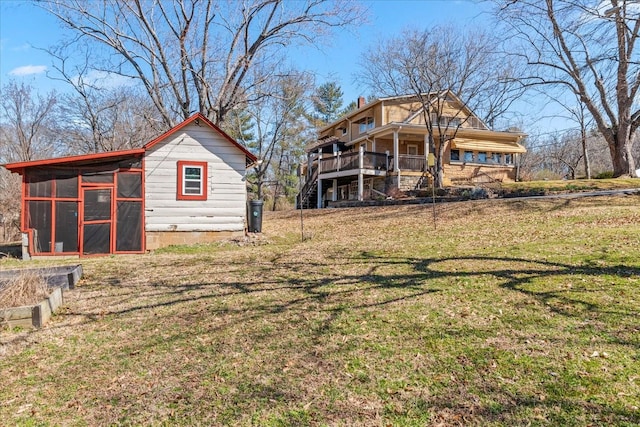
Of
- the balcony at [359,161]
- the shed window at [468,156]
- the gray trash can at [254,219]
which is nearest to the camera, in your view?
the gray trash can at [254,219]

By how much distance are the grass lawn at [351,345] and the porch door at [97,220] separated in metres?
3.39

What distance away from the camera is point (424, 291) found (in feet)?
17.2

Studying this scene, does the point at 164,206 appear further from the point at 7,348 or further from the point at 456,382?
the point at 456,382

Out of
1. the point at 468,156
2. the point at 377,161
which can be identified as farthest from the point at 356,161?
the point at 468,156

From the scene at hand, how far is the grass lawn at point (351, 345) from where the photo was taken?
276 centimetres

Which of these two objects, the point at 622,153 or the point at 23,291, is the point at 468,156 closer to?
the point at 622,153

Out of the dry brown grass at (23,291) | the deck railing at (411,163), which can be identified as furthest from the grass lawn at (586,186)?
the dry brown grass at (23,291)

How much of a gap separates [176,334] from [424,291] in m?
3.18

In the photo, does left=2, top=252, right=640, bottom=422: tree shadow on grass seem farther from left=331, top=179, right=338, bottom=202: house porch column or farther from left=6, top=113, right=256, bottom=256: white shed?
left=331, top=179, right=338, bottom=202: house porch column

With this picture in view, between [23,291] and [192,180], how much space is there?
21.7 feet

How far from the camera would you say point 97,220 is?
1035cm

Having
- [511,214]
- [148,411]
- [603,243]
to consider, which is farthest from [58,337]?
[511,214]

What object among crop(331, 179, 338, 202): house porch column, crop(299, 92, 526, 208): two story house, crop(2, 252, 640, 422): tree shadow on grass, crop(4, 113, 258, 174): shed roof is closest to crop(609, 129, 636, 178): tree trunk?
crop(299, 92, 526, 208): two story house

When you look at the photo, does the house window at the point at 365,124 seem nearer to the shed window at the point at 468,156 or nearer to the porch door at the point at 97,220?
the shed window at the point at 468,156
